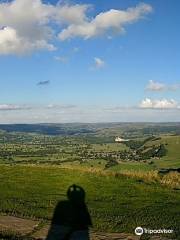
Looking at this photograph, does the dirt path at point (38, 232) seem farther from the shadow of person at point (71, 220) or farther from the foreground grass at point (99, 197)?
the foreground grass at point (99, 197)

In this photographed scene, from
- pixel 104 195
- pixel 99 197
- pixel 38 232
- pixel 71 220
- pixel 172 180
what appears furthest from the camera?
pixel 172 180

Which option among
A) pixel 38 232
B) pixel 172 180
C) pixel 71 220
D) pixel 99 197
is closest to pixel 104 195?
pixel 99 197

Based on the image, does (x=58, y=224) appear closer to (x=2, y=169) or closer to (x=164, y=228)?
(x=164, y=228)

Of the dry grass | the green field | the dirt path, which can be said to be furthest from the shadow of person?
the dry grass

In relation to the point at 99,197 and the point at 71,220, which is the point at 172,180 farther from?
the point at 71,220

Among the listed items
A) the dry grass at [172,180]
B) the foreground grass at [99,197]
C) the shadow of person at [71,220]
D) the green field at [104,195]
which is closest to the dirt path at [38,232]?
the shadow of person at [71,220]

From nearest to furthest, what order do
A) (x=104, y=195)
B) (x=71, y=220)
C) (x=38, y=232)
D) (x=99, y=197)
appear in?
(x=38, y=232) → (x=71, y=220) → (x=99, y=197) → (x=104, y=195)

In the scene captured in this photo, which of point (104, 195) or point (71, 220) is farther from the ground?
point (71, 220)
